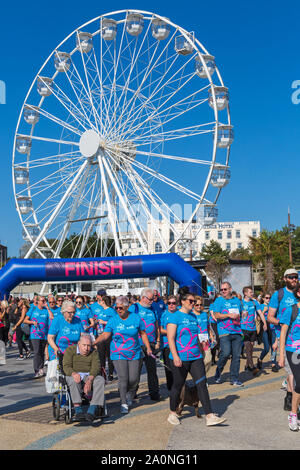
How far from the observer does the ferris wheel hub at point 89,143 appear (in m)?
30.1

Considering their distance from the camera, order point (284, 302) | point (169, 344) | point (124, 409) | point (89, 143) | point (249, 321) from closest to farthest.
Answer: point (169, 344) < point (124, 409) < point (284, 302) < point (249, 321) < point (89, 143)

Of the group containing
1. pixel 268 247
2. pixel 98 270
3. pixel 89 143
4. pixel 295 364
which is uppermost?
pixel 89 143

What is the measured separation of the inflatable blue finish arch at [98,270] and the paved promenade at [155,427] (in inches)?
391

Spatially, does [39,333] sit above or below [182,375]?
above

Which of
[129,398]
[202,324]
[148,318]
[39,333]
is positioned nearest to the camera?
[129,398]

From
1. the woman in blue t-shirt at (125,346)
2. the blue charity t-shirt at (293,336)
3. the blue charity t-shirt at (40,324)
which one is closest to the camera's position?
the blue charity t-shirt at (293,336)

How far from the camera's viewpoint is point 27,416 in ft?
27.1

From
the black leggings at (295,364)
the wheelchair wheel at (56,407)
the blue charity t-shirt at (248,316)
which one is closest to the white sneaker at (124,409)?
the wheelchair wheel at (56,407)

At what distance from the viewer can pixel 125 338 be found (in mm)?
8578

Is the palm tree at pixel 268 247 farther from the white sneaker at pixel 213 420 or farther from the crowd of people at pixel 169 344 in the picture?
the white sneaker at pixel 213 420

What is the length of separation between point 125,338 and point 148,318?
142cm

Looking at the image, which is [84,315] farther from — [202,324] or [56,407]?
[56,407]

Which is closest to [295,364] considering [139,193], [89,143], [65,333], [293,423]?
[293,423]

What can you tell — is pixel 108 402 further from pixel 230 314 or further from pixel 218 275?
pixel 218 275
